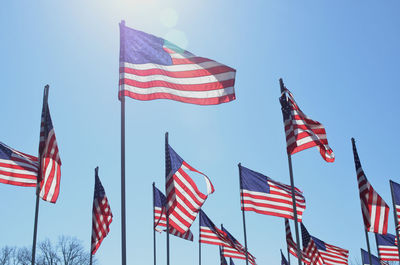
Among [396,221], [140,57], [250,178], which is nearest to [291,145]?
[140,57]

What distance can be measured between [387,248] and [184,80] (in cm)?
1910

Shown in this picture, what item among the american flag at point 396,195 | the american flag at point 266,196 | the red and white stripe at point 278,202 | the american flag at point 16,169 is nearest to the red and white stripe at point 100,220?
the american flag at point 16,169

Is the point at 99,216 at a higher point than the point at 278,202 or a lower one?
lower

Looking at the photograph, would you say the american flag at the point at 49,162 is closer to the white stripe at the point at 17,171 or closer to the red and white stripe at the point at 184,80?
the white stripe at the point at 17,171

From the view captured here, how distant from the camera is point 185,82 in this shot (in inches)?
440

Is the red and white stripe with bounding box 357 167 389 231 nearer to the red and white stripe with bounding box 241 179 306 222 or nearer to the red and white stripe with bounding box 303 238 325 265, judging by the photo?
the red and white stripe with bounding box 241 179 306 222

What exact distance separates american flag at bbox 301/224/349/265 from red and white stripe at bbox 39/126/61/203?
52.0 ft

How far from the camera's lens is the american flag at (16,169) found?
15.3 meters

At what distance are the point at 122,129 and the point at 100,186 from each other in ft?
33.3

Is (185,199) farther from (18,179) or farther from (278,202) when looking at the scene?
(18,179)

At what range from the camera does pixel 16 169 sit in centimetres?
1550

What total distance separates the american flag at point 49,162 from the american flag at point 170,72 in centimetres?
422

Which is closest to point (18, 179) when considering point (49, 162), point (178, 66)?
point (49, 162)

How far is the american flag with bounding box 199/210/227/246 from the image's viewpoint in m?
23.2
